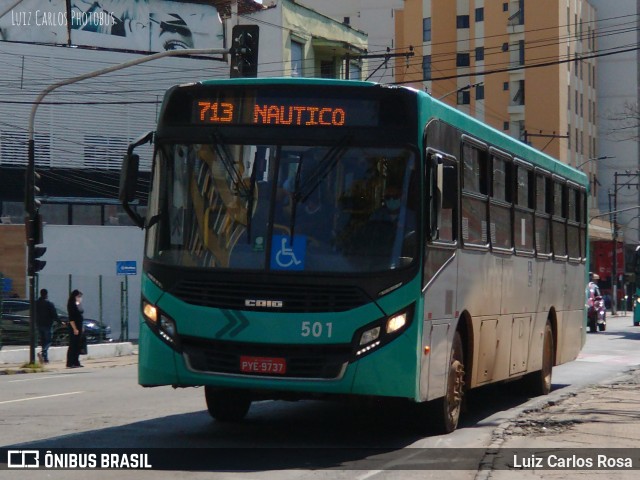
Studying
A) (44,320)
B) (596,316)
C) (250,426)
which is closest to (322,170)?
(250,426)

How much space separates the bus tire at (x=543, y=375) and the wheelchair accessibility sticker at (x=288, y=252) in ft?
24.7

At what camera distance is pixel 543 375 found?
17828mm

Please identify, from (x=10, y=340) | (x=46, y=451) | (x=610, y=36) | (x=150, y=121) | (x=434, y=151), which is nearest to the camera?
(x=46, y=451)

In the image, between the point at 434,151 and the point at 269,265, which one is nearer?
the point at 269,265

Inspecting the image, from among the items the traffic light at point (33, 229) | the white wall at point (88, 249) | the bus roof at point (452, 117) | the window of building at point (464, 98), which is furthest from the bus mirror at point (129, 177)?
the window of building at point (464, 98)

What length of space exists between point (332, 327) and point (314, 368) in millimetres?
383

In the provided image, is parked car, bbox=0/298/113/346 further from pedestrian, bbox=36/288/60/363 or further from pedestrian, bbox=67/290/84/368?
pedestrian, bbox=67/290/84/368

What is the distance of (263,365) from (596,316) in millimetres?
38235

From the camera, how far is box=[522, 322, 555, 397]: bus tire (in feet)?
58.0

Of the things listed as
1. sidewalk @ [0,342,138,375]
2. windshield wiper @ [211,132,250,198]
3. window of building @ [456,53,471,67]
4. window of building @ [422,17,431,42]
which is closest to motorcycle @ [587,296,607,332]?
sidewalk @ [0,342,138,375]

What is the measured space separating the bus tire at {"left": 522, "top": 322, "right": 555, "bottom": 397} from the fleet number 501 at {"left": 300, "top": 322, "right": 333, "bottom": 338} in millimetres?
7534

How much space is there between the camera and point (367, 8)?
98.2 m

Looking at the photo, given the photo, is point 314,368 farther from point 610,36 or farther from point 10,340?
point 610,36

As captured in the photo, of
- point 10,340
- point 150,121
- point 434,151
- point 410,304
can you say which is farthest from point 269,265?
point 150,121
